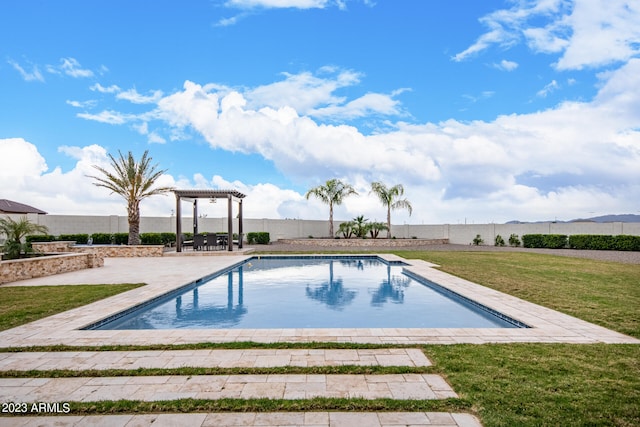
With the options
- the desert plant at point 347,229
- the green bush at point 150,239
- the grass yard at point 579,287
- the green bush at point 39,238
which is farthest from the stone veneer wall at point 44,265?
the desert plant at point 347,229

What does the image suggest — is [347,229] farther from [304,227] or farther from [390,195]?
[390,195]

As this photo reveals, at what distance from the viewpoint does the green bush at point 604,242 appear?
18.6m

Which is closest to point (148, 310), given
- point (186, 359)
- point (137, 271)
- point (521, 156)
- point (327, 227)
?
point (186, 359)

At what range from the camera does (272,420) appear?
96.8 inches

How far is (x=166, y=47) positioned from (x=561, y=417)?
13.6 metres

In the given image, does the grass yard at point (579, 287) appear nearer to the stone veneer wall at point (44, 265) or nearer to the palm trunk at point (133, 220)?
the stone veneer wall at point (44, 265)

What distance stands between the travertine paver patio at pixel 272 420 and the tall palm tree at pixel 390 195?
22752 mm

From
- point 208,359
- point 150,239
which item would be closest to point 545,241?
point 150,239

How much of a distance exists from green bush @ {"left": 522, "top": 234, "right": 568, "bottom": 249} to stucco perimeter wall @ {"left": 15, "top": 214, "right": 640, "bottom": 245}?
91 centimetres

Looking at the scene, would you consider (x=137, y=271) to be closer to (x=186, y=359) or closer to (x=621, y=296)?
(x=186, y=359)

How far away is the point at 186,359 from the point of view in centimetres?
360

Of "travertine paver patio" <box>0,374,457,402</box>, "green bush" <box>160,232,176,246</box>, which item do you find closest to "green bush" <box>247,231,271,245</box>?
"green bush" <box>160,232,176,246</box>

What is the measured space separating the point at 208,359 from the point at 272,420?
1370 millimetres

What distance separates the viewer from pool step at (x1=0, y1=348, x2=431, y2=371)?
345cm
